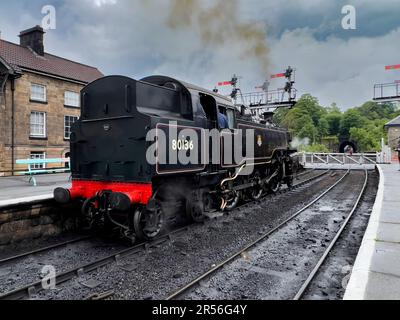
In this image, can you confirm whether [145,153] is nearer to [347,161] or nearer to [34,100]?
[34,100]

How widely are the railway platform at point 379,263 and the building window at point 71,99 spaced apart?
20.0 meters

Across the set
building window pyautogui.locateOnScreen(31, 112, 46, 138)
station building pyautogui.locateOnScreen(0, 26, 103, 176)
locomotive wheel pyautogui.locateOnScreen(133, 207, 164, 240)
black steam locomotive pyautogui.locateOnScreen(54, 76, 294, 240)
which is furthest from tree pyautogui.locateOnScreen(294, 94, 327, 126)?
locomotive wheel pyautogui.locateOnScreen(133, 207, 164, 240)

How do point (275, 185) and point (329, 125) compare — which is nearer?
point (275, 185)

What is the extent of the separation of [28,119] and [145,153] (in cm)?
1614

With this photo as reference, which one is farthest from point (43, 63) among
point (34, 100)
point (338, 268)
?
point (338, 268)

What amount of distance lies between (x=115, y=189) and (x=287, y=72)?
1396 centimetres

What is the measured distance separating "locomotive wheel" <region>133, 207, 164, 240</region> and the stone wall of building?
13567mm

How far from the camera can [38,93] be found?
19.2m

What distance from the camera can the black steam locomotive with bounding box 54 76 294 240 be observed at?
567 centimetres

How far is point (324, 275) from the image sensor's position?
4773mm

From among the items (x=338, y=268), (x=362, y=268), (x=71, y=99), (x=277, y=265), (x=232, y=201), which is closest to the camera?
(x=362, y=268)

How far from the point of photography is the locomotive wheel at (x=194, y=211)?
7248mm

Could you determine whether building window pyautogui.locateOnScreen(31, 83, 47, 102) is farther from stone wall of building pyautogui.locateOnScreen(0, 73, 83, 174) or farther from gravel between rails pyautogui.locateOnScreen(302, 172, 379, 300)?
gravel between rails pyautogui.locateOnScreen(302, 172, 379, 300)

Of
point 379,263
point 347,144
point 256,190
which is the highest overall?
point 347,144
